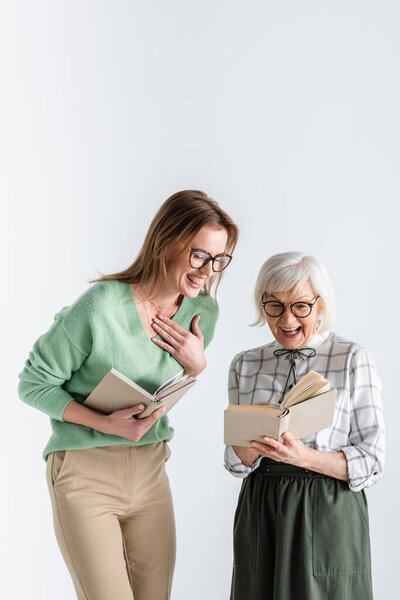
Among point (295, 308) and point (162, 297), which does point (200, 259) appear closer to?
point (162, 297)

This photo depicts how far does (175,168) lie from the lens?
3.58 meters

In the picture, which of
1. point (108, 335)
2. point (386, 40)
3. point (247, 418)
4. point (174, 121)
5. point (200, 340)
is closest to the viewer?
point (247, 418)

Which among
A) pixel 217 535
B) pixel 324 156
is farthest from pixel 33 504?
pixel 324 156

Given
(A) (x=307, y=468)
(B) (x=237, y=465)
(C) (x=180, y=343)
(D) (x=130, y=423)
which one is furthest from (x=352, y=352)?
(D) (x=130, y=423)

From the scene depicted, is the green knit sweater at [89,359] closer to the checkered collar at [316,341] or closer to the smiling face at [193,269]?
the smiling face at [193,269]

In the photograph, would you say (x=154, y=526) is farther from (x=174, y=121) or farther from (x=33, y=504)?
(x=174, y=121)

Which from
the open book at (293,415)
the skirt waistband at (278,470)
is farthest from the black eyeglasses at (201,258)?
the skirt waistband at (278,470)

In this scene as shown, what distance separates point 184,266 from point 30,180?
1625mm

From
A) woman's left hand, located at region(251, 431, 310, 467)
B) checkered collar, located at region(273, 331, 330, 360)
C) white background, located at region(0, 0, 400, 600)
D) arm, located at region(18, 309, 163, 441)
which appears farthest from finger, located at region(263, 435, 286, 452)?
white background, located at region(0, 0, 400, 600)

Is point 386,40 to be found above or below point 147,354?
above

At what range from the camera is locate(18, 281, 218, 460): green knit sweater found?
228 cm

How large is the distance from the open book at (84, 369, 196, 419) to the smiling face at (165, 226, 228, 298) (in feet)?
0.87

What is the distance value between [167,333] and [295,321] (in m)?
0.46

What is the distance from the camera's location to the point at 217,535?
3598mm
